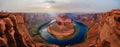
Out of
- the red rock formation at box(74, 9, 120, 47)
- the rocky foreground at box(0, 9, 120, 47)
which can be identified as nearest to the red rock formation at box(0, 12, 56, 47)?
the rocky foreground at box(0, 9, 120, 47)

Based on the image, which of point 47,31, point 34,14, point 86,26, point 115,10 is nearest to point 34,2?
point 34,14

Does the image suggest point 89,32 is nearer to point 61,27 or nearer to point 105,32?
point 105,32

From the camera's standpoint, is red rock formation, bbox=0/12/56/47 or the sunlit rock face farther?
the sunlit rock face

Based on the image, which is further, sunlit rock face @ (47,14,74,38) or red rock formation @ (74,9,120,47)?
sunlit rock face @ (47,14,74,38)

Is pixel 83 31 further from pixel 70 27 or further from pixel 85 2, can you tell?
pixel 85 2

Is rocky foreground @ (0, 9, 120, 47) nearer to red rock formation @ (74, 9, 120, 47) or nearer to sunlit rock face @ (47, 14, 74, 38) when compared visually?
red rock formation @ (74, 9, 120, 47)

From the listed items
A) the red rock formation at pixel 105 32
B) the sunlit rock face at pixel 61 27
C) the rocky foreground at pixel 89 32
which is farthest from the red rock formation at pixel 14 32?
the red rock formation at pixel 105 32

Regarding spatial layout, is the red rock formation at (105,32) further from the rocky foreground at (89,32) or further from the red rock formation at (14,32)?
the red rock formation at (14,32)
